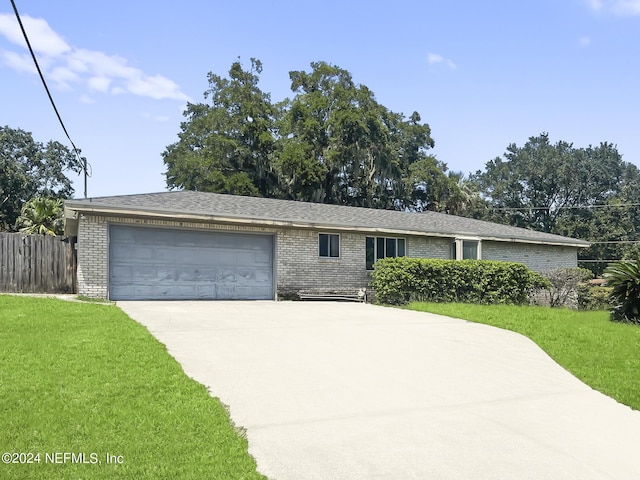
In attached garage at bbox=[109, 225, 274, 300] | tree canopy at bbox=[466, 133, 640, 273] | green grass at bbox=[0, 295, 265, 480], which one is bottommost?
green grass at bbox=[0, 295, 265, 480]

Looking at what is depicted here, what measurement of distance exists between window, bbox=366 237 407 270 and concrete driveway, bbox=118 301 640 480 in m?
9.07

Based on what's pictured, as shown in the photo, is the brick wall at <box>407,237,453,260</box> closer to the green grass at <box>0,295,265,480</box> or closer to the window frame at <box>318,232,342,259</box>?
the window frame at <box>318,232,342,259</box>

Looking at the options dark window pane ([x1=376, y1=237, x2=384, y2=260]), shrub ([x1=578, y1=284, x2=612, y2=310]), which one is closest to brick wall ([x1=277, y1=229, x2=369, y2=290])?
dark window pane ([x1=376, y1=237, x2=384, y2=260])

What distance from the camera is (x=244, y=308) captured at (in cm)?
1445

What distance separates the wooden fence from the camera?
52.5 ft

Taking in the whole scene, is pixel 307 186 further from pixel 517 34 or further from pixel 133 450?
pixel 133 450

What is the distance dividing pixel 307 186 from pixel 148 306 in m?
23.3

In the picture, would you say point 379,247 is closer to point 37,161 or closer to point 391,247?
point 391,247

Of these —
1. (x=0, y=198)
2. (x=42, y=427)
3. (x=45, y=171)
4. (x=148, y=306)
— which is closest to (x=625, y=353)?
(x=42, y=427)

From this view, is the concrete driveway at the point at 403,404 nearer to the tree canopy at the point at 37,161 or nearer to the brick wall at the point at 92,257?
the brick wall at the point at 92,257

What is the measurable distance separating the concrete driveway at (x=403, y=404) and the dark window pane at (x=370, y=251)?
29.4 feet

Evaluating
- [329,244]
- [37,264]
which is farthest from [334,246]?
[37,264]

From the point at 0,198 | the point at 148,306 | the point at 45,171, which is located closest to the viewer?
the point at 148,306

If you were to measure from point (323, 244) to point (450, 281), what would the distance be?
4.63 meters
